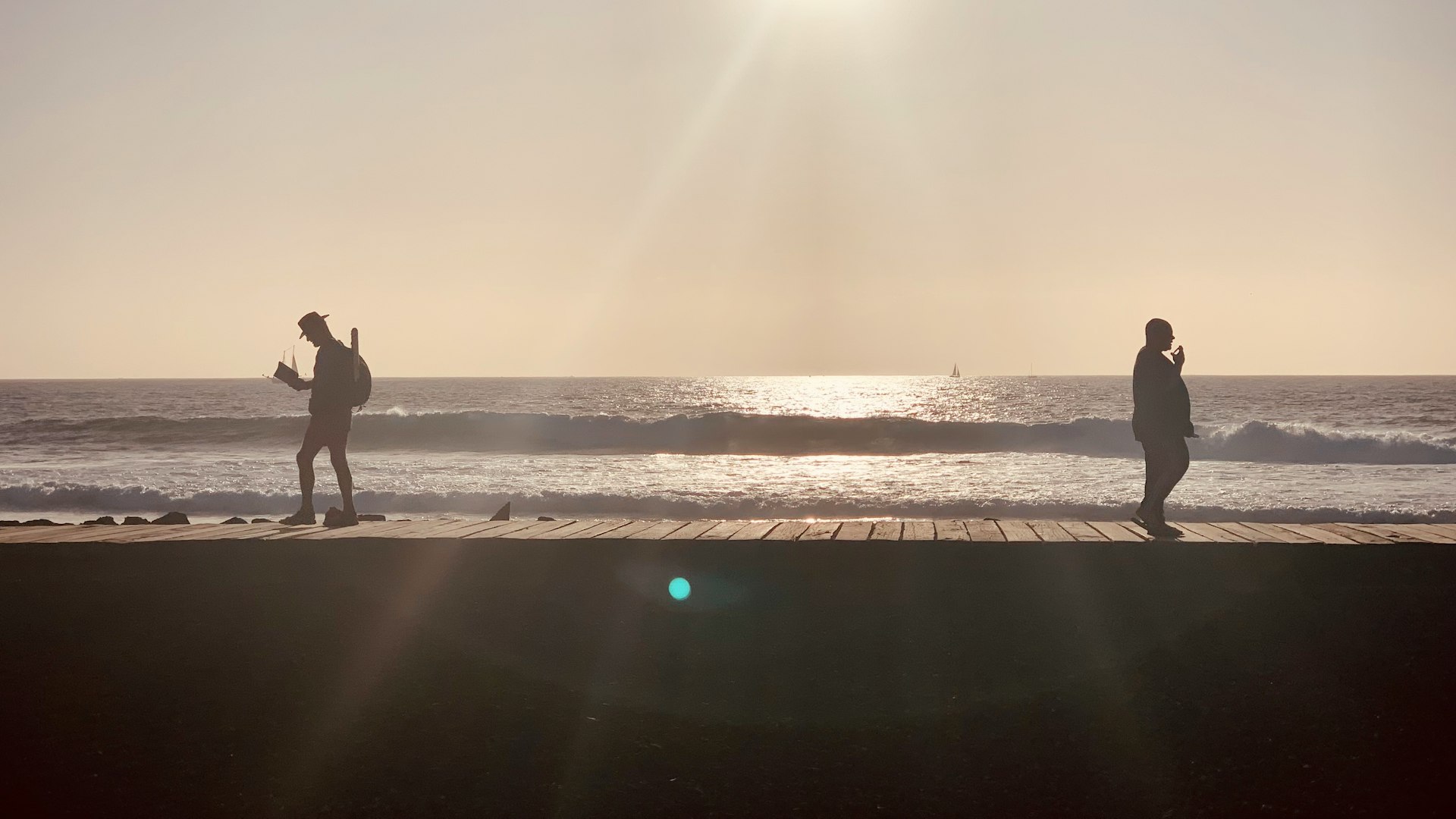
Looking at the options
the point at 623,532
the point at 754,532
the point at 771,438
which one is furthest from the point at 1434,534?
the point at 771,438

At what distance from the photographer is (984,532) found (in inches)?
253

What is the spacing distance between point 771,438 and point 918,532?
29.0 metres

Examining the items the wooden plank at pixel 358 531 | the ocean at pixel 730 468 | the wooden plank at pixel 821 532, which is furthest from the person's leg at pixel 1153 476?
the ocean at pixel 730 468

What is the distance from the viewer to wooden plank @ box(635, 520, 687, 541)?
254 inches

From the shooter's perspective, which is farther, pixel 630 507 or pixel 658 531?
pixel 630 507

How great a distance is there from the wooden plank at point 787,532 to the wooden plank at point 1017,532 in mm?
1172

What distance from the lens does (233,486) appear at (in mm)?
21531

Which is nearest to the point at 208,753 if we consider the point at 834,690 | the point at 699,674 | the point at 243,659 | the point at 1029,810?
the point at 243,659

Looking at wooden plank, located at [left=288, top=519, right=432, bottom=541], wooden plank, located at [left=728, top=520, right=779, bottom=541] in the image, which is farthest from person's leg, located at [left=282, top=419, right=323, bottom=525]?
wooden plank, located at [left=728, top=520, right=779, bottom=541]

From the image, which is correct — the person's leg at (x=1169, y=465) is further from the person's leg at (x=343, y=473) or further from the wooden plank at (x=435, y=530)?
the person's leg at (x=343, y=473)

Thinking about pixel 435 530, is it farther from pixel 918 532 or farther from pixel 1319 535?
pixel 1319 535

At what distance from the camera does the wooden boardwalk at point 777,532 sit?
6059 millimetres

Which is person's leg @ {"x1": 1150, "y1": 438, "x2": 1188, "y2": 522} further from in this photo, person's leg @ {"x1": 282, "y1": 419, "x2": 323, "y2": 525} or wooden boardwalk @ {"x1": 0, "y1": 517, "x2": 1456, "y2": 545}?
person's leg @ {"x1": 282, "y1": 419, "x2": 323, "y2": 525}

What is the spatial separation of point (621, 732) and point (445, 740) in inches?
27.2
